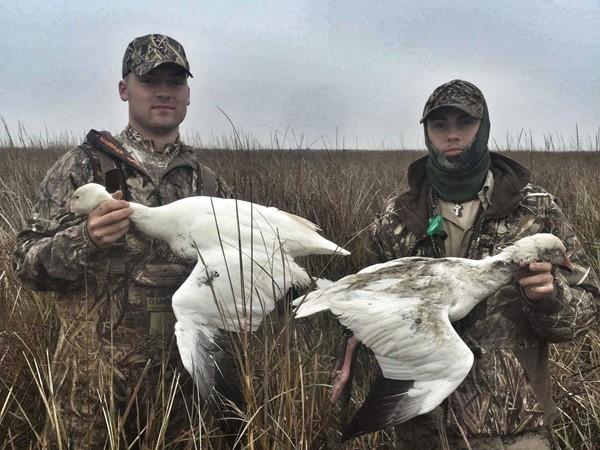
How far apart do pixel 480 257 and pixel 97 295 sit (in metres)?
2.00

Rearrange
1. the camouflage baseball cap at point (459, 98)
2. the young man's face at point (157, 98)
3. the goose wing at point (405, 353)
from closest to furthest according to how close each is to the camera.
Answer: the goose wing at point (405, 353)
the camouflage baseball cap at point (459, 98)
the young man's face at point (157, 98)

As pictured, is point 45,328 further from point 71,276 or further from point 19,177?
point 19,177

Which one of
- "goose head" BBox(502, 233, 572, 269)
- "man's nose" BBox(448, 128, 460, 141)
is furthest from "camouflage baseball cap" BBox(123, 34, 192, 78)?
"goose head" BBox(502, 233, 572, 269)

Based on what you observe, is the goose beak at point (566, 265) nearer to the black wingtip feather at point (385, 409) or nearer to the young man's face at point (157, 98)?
the black wingtip feather at point (385, 409)

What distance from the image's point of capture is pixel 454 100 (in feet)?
9.16

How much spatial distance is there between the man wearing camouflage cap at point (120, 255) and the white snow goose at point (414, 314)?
0.96 meters

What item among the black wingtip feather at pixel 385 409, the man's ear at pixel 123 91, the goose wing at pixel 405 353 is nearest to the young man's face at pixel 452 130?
the goose wing at pixel 405 353

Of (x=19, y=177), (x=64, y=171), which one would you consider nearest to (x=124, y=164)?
→ (x=64, y=171)

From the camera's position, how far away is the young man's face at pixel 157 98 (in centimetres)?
309

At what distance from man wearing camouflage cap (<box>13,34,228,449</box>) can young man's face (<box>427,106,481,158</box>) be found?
1324 mm

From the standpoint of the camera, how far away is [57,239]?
268cm

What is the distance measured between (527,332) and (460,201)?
2.42 ft

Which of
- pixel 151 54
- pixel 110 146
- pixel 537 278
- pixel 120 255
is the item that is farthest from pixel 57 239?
pixel 537 278

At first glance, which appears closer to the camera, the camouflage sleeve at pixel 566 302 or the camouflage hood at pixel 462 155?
the camouflage sleeve at pixel 566 302
